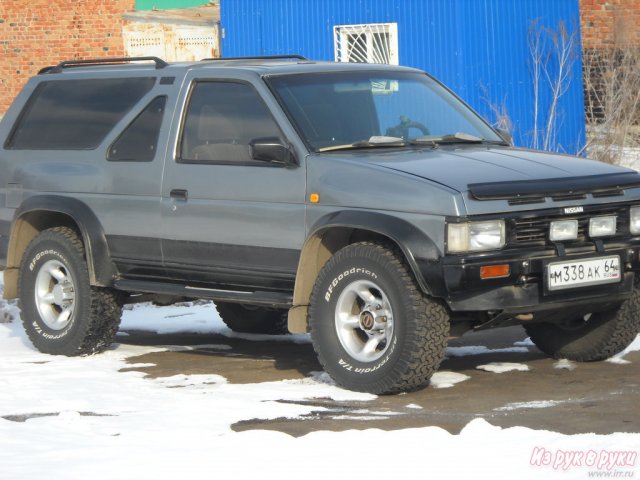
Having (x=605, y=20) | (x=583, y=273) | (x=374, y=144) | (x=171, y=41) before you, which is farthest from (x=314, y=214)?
(x=171, y=41)

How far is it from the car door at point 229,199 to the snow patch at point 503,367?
1.29m

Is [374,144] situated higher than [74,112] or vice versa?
[74,112]

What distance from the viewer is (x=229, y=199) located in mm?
7480

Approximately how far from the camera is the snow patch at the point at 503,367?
7547 mm

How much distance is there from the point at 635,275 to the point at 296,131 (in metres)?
2.02

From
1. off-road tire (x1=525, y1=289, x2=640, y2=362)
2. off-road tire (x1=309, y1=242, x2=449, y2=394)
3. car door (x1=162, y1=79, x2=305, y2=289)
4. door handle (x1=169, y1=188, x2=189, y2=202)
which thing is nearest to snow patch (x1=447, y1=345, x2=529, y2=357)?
off-road tire (x1=525, y1=289, x2=640, y2=362)

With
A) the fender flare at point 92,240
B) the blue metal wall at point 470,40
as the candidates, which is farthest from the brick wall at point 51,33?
the fender flare at point 92,240

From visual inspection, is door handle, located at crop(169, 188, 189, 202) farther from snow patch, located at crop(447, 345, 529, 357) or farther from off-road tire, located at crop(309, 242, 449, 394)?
snow patch, located at crop(447, 345, 529, 357)

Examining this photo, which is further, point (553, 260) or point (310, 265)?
point (310, 265)

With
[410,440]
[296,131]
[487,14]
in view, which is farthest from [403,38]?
[410,440]

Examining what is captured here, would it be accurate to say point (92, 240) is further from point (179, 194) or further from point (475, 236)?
point (475, 236)

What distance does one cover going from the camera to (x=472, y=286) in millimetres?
6414

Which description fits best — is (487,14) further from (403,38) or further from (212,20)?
(212,20)

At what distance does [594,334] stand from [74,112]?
3707mm
